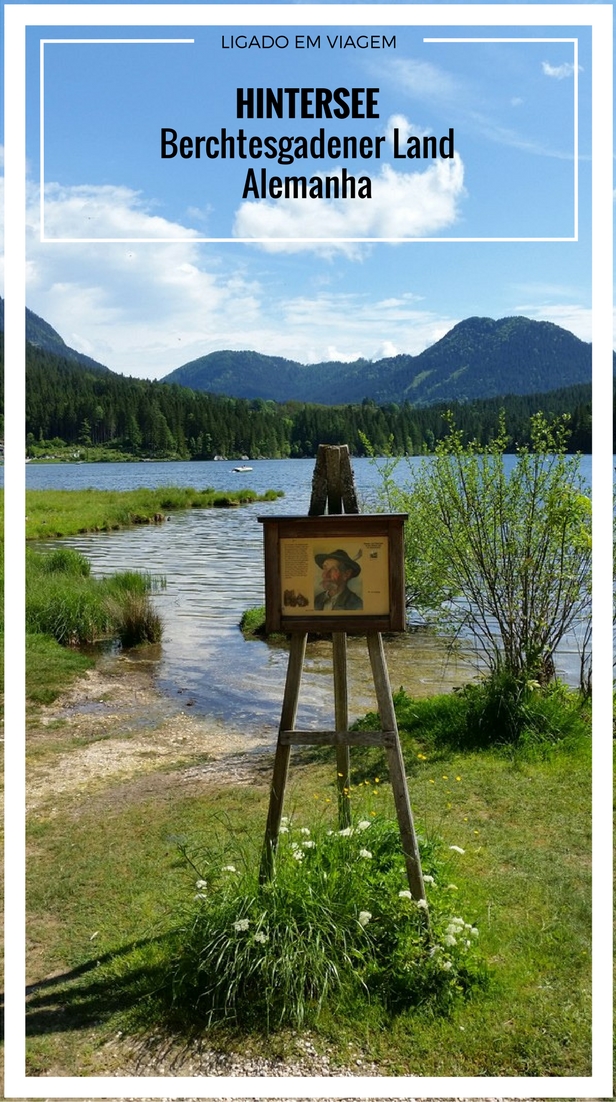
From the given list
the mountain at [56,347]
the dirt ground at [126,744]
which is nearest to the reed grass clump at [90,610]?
the dirt ground at [126,744]

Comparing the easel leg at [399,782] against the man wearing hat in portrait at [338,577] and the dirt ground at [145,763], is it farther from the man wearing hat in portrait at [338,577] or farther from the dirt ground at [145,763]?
the dirt ground at [145,763]

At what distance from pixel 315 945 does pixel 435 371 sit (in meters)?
135

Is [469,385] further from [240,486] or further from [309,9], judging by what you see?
[309,9]

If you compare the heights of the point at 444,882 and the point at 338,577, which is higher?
the point at 338,577

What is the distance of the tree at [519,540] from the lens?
8469mm

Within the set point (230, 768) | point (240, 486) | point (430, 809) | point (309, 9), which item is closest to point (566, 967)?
point (430, 809)

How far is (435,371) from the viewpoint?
5285 inches

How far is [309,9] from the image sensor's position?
3.72m

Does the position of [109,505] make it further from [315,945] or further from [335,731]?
[315,945]

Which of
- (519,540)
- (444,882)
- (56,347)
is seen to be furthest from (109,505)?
(56,347)

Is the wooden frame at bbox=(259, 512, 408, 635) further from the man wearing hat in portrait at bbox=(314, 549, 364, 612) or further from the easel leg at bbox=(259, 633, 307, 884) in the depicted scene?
the easel leg at bbox=(259, 633, 307, 884)

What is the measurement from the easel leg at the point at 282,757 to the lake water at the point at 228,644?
311 centimetres

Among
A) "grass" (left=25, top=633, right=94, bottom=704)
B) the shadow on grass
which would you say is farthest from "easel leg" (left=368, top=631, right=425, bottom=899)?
"grass" (left=25, top=633, right=94, bottom=704)

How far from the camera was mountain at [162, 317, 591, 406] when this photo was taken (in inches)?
4341
